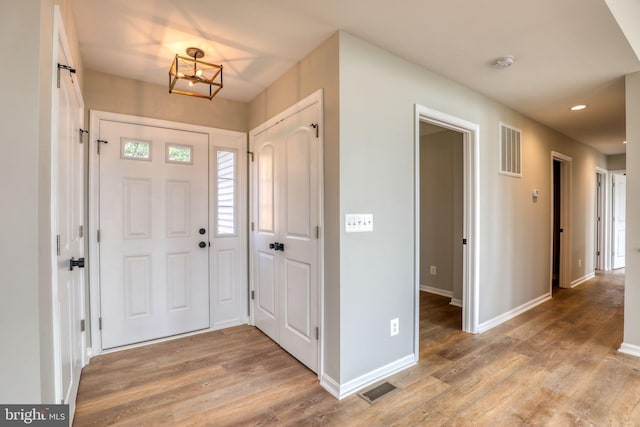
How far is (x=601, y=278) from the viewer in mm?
5629

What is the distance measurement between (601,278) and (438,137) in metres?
4.22

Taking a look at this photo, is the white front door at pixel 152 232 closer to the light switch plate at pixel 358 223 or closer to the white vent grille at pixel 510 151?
the light switch plate at pixel 358 223

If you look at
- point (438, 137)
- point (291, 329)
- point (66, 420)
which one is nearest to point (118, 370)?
point (66, 420)

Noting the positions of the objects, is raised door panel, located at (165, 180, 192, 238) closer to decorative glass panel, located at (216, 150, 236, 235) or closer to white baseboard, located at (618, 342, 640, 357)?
decorative glass panel, located at (216, 150, 236, 235)

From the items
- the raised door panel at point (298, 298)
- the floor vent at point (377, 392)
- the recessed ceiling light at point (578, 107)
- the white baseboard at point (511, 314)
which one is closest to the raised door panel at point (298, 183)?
the raised door panel at point (298, 298)

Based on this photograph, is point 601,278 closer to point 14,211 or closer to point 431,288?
point 431,288

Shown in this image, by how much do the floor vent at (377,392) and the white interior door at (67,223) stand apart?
1695 mm

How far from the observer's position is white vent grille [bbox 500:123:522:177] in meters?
3.40

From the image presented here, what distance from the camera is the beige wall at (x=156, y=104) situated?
2689 millimetres

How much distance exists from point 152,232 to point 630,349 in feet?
14.5

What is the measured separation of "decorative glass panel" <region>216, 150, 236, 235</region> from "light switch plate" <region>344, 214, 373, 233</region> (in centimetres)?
170

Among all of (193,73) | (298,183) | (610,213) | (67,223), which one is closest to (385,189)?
(298,183)

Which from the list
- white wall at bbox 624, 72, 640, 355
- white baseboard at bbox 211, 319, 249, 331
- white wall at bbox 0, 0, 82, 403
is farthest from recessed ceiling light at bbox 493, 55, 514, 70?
white baseboard at bbox 211, 319, 249, 331

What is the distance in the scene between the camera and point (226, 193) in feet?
10.9
